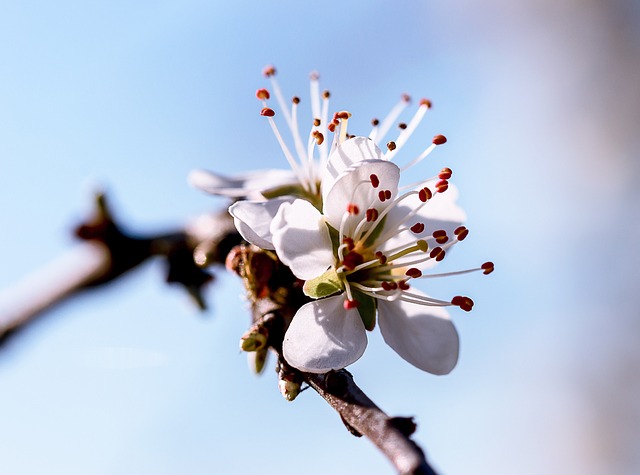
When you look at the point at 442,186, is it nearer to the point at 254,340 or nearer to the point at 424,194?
the point at 424,194

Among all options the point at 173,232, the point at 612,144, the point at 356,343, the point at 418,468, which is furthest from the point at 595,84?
the point at 418,468

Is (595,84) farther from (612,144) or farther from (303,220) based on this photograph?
(303,220)

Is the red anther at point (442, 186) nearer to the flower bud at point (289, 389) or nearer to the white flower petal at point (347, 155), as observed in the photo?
the white flower petal at point (347, 155)

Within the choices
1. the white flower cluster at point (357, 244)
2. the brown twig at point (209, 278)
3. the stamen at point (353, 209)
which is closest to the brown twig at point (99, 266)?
the brown twig at point (209, 278)

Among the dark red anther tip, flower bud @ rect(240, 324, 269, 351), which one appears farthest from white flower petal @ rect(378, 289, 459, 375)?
the dark red anther tip

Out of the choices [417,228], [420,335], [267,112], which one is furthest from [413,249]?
[267,112]

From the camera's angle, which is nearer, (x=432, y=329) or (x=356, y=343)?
(x=356, y=343)
